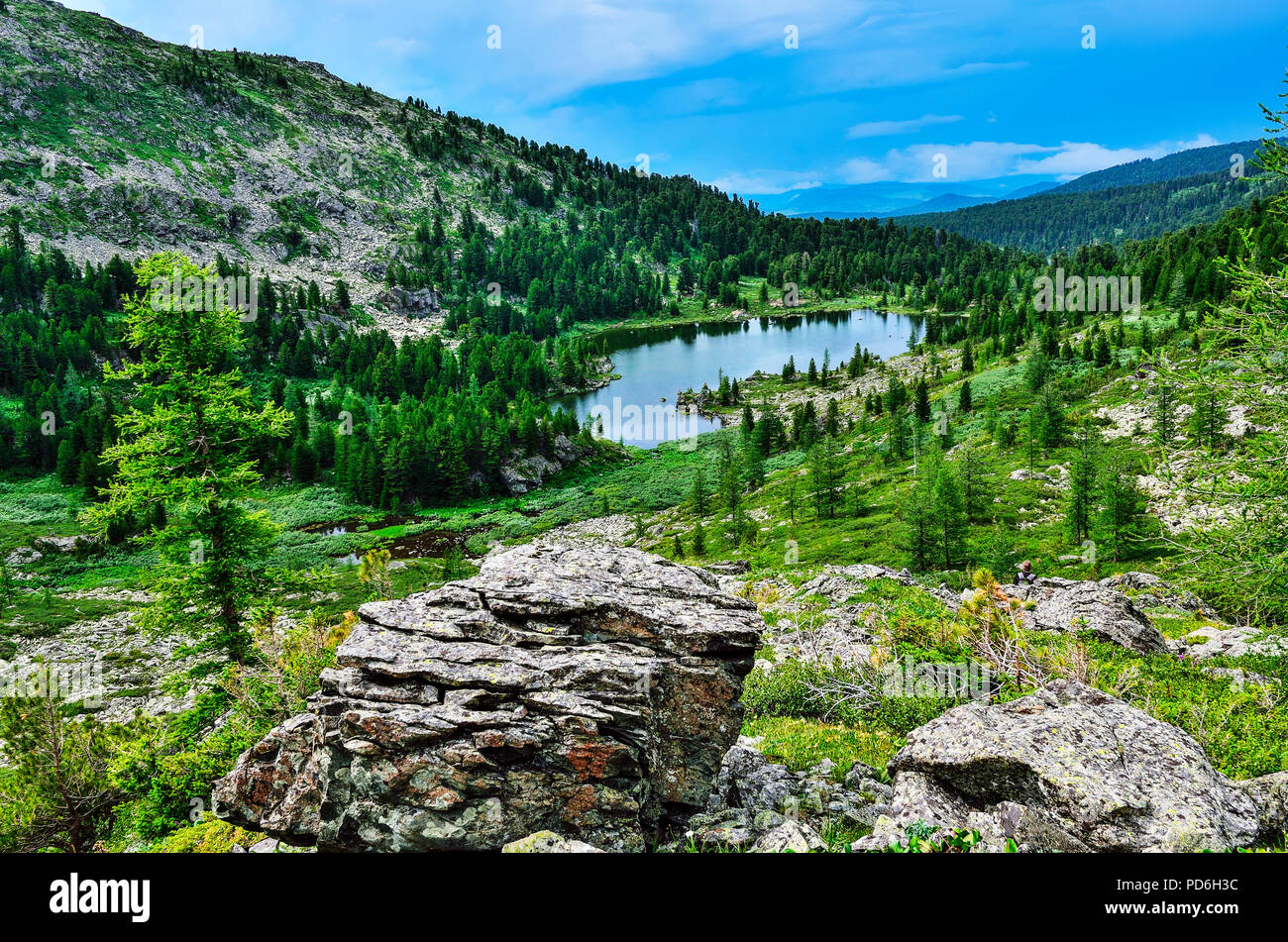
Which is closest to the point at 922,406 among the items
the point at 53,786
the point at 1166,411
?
the point at 1166,411

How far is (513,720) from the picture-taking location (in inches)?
321

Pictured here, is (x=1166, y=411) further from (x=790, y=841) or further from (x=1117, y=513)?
(x=790, y=841)

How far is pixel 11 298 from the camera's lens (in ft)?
434

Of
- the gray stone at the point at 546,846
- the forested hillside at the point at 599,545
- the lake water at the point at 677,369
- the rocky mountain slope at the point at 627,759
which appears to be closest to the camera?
the gray stone at the point at 546,846

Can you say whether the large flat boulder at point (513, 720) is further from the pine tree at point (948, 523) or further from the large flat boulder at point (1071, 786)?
the pine tree at point (948, 523)

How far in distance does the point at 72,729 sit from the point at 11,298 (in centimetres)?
17321

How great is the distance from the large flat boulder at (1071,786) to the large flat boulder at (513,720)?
2.98 metres

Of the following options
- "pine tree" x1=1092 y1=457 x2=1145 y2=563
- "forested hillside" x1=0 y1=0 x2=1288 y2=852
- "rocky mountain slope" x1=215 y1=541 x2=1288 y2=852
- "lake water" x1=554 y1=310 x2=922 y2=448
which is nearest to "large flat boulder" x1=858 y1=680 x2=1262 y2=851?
"rocky mountain slope" x1=215 y1=541 x2=1288 y2=852

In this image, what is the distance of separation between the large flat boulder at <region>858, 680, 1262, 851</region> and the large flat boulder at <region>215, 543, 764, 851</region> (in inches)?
117

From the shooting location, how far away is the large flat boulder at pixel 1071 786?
23.6ft

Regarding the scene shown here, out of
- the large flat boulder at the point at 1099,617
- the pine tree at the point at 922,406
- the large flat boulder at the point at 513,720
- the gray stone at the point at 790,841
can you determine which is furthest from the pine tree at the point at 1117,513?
the pine tree at the point at 922,406

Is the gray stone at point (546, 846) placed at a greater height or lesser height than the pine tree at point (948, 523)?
greater

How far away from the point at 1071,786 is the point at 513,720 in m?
6.99
